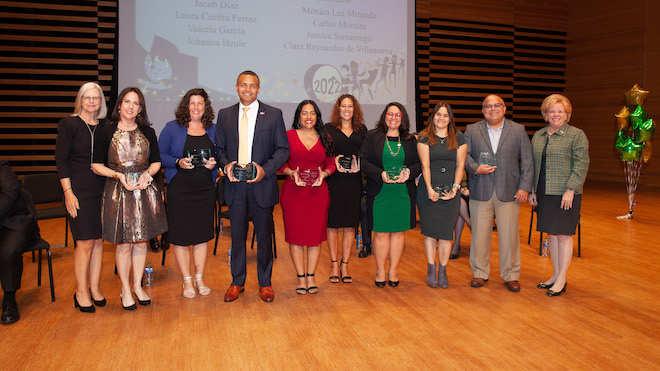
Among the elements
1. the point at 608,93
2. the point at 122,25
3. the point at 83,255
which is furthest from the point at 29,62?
the point at 608,93

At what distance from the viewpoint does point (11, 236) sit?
3.32 meters

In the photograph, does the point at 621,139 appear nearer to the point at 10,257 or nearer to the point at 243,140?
the point at 243,140

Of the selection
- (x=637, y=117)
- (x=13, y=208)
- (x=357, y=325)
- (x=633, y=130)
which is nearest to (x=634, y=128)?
(x=633, y=130)

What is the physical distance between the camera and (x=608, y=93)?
11.5 meters

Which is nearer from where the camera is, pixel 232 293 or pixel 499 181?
pixel 232 293

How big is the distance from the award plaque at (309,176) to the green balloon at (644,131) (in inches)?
237

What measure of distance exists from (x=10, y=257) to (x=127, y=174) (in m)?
0.97

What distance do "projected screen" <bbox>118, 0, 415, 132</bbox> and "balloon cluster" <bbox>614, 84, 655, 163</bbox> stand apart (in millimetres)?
3357

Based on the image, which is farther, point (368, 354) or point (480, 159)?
point (480, 159)

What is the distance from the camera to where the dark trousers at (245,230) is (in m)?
3.56

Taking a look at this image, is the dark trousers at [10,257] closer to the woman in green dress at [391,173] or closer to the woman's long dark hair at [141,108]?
the woman's long dark hair at [141,108]

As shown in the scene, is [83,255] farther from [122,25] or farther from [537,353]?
[122,25]

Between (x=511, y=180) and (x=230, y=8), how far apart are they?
18.6 feet

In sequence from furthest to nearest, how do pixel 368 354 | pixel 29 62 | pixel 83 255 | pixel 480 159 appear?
pixel 29 62 → pixel 480 159 → pixel 83 255 → pixel 368 354
